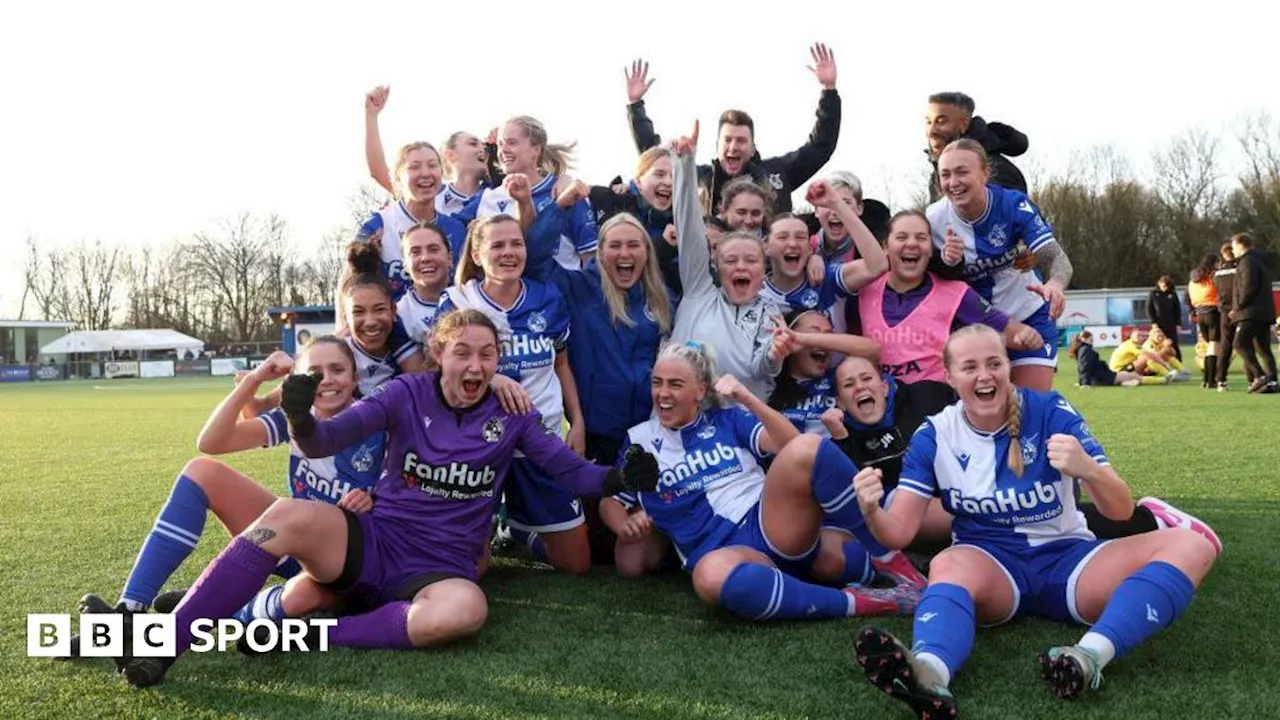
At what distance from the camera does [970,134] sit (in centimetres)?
512

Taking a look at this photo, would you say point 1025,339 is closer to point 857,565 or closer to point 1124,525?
point 1124,525

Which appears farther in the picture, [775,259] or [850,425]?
[775,259]

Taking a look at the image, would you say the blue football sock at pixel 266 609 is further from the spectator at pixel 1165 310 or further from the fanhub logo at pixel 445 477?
the spectator at pixel 1165 310

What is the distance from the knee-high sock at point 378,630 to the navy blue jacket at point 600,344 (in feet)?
5.02

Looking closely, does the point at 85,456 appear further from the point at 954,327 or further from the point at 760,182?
the point at 954,327

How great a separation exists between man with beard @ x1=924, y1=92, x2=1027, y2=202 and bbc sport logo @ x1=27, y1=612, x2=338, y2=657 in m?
3.58

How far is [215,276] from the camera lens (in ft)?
218

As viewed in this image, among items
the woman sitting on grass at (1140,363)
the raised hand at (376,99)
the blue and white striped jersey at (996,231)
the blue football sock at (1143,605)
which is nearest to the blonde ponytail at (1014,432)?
the blue football sock at (1143,605)

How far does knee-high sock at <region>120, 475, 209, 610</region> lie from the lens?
130 inches

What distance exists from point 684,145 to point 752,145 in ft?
4.63

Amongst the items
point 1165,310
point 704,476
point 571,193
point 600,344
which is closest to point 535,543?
point 600,344

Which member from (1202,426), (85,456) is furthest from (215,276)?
(1202,426)

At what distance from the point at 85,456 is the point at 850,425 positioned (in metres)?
8.35

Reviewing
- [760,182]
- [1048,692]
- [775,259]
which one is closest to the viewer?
[1048,692]
